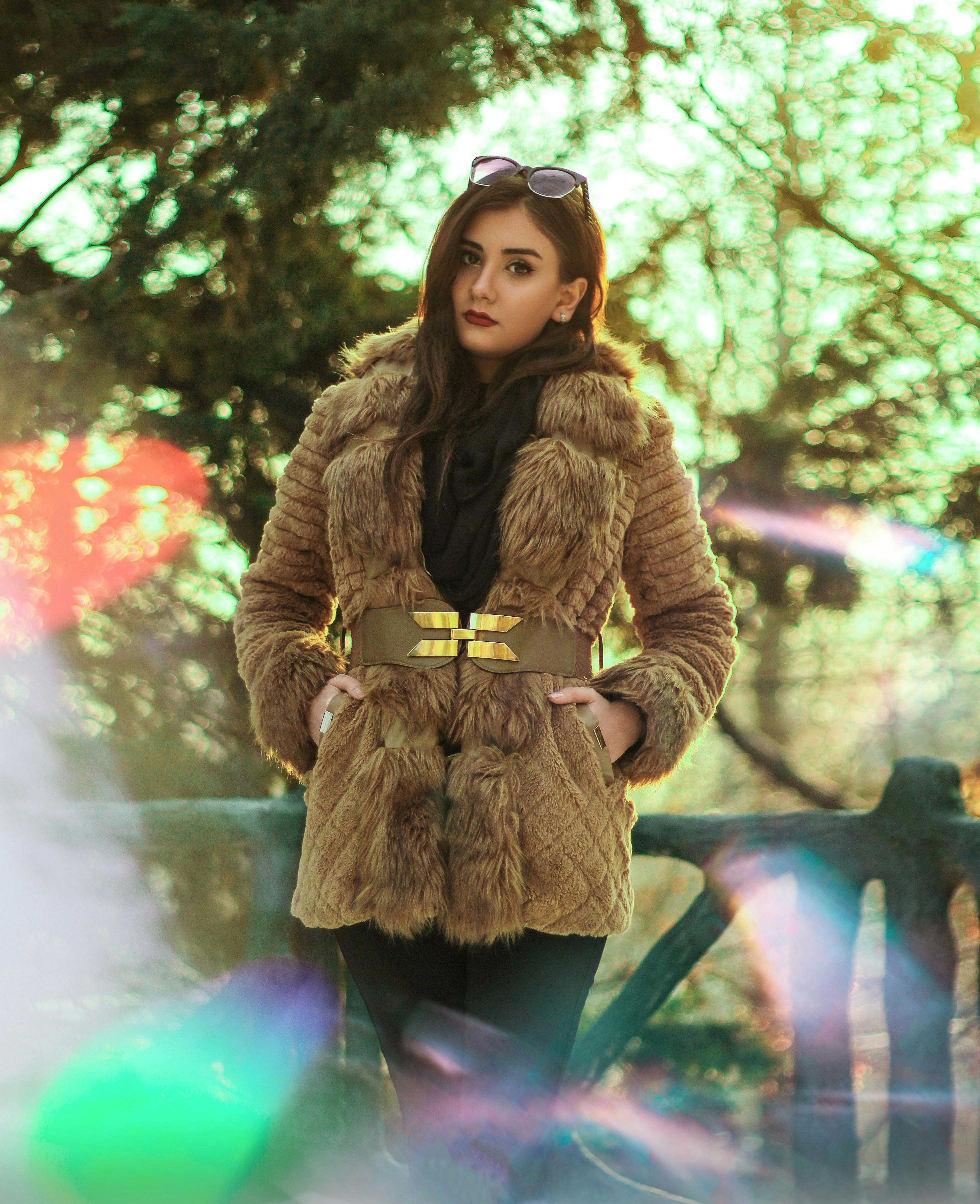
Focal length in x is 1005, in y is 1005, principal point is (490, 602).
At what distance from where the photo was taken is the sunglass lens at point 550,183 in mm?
1496

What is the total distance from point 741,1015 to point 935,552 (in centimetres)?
184

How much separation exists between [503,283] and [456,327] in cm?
10

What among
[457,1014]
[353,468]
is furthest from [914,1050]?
[353,468]

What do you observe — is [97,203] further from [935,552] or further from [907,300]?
[935,552]

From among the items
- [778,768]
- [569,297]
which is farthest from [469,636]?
[778,768]

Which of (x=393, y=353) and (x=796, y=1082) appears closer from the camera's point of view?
(x=393, y=353)

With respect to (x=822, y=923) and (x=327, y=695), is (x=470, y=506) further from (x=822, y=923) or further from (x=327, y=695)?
(x=822, y=923)

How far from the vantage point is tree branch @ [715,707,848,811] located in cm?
392

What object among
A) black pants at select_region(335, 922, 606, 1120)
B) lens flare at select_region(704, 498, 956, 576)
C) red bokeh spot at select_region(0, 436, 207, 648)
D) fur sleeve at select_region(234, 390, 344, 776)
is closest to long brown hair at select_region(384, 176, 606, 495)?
fur sleeve at select_region(234, 390, 344, 776)

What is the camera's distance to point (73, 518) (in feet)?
10.0

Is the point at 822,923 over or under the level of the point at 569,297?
under

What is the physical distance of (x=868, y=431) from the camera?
3.28 meters

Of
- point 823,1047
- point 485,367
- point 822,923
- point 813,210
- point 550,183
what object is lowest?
point 823,1047

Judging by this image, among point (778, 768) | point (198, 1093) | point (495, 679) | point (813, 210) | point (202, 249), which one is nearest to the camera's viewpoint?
point (495, 679)
